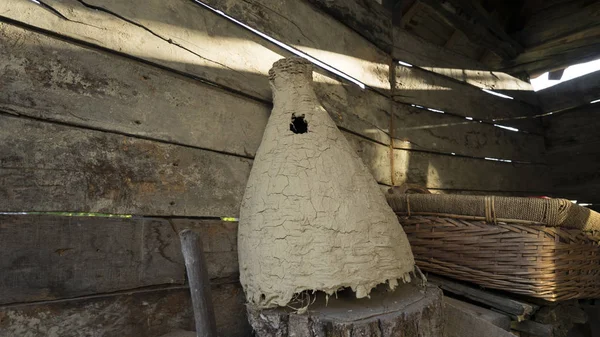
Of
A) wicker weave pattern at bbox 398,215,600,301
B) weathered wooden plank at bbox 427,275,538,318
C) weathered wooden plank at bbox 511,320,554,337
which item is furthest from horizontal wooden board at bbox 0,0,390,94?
weathered wooden plank at bbox 511,320,554,337

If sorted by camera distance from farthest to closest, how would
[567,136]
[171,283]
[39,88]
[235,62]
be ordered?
1. [567,136]
2. [235,62]
3. [171,283]
4. [39,88]

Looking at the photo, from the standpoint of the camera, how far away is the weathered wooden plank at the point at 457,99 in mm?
2271

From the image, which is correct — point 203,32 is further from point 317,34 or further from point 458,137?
point 458,137

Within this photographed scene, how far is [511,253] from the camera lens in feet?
4.53

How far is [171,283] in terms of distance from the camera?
109cm

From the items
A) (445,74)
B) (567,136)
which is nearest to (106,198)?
(445,74)

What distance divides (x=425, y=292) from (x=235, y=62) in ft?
3.47

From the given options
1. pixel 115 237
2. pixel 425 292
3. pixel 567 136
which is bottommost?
pixel 425 292

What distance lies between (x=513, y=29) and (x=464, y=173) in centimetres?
162

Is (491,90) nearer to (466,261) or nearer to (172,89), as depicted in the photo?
(466,261)

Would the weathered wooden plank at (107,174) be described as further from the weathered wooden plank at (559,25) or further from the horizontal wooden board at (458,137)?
the weathered wooden plank at (559,25)

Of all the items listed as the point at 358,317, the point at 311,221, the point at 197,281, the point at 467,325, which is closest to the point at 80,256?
the point at 197,281

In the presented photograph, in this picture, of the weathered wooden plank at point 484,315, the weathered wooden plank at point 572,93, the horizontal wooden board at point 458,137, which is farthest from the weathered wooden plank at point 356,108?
the weathered wooden plank at point 572,93

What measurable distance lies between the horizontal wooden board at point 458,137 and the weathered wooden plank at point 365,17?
424 mm
